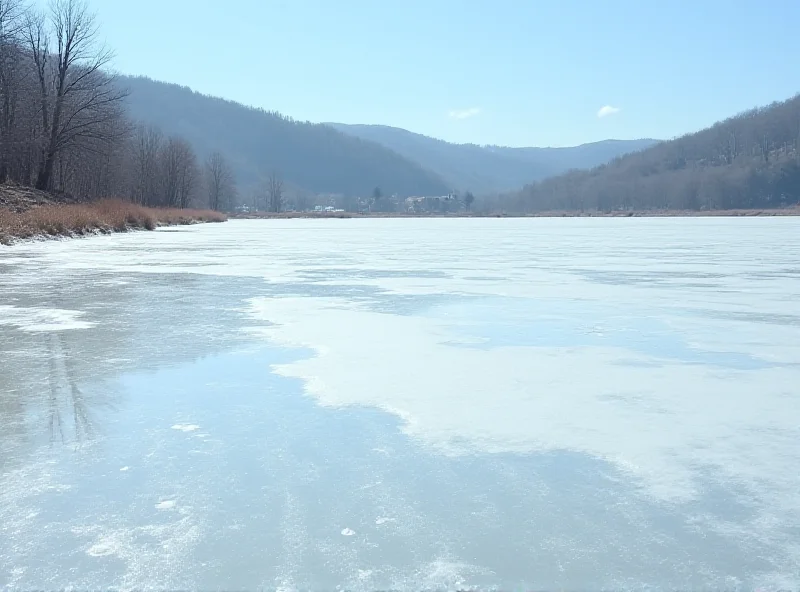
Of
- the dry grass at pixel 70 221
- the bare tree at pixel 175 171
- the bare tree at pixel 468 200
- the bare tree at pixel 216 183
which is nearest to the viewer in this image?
the dry grass at pixel 70 221

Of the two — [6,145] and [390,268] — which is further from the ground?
[6,145]

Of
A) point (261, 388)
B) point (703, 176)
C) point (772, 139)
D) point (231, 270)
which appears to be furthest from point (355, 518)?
point (772, 139)

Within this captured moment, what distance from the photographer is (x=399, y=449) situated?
3223 mm

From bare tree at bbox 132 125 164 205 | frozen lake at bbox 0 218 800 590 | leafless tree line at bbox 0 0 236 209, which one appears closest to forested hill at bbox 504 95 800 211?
bare tree at bbox 132 125 164 205

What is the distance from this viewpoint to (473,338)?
6066 mm

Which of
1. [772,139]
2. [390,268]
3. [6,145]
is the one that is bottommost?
[390,268]

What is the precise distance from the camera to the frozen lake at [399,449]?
2.15 meters

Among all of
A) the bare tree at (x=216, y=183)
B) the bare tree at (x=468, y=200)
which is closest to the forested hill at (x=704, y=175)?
the bare tree at (x=468, y=200)

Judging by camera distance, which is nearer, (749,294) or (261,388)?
(261,388)

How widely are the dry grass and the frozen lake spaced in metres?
14.3

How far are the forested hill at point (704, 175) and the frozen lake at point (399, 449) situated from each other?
128 meters

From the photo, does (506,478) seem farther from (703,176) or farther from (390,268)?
(703,176)

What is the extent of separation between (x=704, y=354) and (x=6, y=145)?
3229 centimetres

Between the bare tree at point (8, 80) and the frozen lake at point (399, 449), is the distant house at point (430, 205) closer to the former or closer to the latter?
the bare tree at point (8, 80)
